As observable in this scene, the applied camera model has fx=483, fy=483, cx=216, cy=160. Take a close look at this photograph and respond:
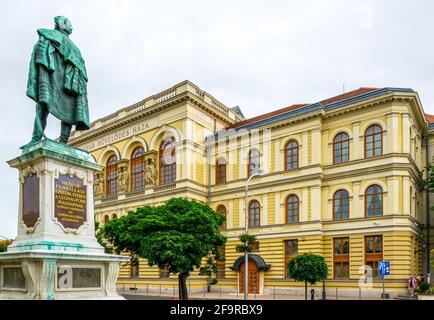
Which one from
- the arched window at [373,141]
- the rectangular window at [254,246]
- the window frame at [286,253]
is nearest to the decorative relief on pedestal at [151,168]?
the rectangular window at [254,246]

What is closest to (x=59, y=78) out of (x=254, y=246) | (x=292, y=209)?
(x=292, y=209)

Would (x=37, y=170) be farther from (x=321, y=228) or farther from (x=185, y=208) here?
(x=321, y=228)

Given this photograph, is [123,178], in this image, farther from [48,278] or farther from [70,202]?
[48,278]

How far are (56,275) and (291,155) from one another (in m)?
31.1

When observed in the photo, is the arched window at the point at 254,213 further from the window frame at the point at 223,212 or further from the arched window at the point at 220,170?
the arched window at the point at 220,170

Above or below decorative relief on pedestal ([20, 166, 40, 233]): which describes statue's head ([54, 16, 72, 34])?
above

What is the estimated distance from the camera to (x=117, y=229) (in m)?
32.0

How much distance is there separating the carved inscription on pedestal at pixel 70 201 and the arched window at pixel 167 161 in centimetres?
3173

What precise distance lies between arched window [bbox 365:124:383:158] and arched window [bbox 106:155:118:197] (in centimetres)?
2671

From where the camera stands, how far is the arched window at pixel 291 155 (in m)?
40.8

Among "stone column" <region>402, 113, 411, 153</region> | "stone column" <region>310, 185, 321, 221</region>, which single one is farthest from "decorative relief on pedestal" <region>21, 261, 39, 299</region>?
"stone column" <region>402, 113, 411, 153</region>

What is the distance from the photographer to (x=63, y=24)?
1484 centimetres

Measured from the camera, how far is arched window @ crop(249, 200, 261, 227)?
42.5m

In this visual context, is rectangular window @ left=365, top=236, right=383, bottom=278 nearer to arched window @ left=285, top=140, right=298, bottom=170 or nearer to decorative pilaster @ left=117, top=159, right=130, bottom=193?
arched window @ left=285, top=140, right=298, bottom=170
